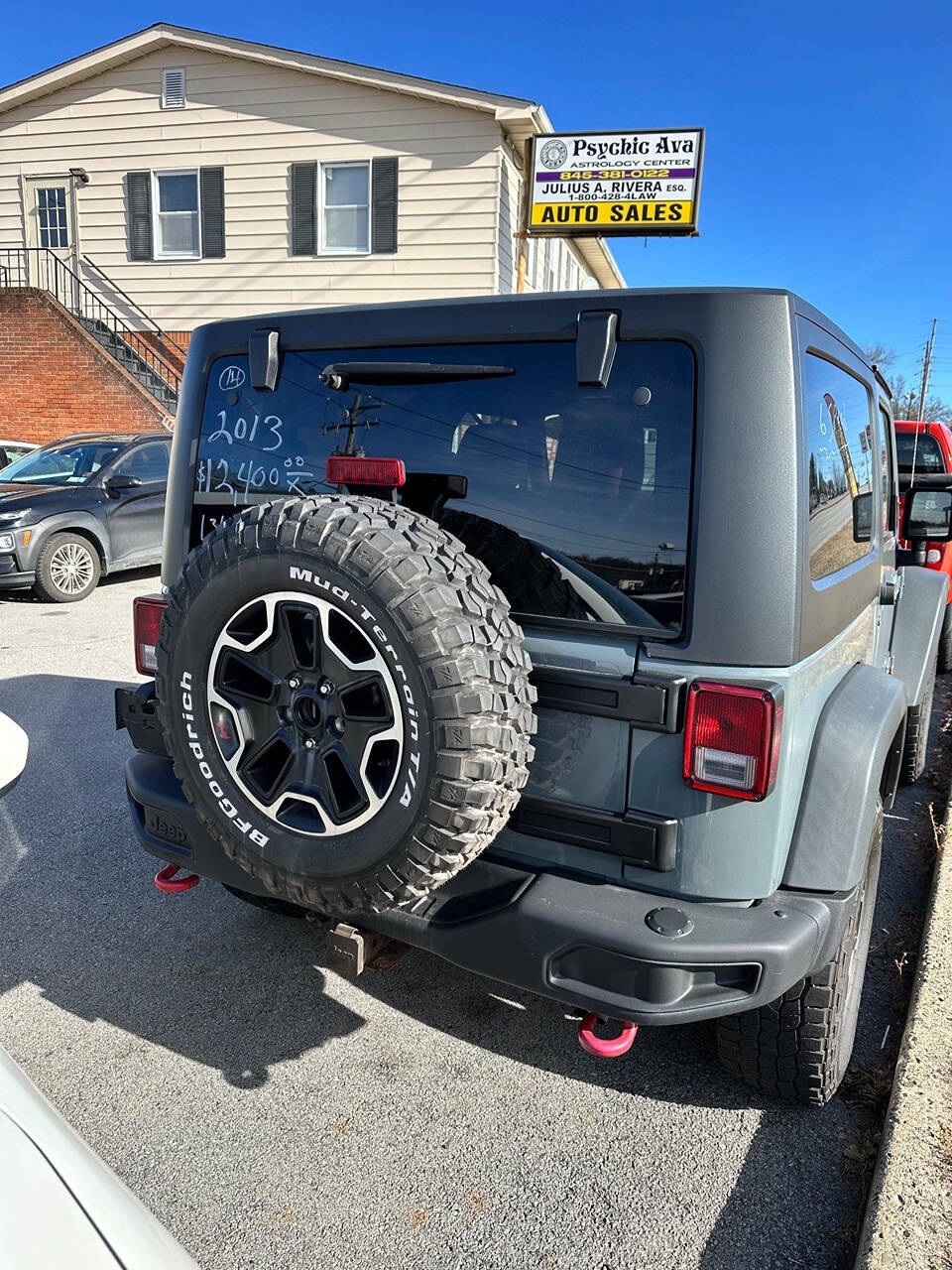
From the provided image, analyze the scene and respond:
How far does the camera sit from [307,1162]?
2.31 m

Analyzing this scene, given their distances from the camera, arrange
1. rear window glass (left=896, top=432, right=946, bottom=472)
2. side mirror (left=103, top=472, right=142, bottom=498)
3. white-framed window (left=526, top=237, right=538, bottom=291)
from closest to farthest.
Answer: rear window glass (left=896, top=432, right=946, bottom=472) → side mirror (left=103, top=472, right=142, bottom=498) → white-framed window (left=526, top=237, right=538, bottom=291)

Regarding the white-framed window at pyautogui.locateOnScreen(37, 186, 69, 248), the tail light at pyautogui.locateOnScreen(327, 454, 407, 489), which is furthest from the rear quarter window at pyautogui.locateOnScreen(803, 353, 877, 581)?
the white-framed window at pyautogui.locateOnScreen(37, 186, 69, 248)

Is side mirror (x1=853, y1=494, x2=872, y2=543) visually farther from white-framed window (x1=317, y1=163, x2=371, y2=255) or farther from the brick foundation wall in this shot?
the brick foundation wall

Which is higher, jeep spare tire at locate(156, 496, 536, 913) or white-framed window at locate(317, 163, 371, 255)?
white-framed window at locate(317, 163, 371, 255)

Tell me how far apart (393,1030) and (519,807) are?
1.02 meters

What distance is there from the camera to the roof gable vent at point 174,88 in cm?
1555

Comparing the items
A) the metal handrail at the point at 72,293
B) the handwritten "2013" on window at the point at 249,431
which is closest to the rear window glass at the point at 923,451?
the handwritten "2013" on window at the point at 249,431

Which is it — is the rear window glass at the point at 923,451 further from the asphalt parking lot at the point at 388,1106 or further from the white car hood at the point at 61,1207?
the white car hood at the point at 61,1207

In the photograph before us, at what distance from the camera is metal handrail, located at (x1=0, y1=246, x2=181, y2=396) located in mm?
16312

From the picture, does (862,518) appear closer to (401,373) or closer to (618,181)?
(401,373)

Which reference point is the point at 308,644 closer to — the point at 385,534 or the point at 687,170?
the point at 385,534

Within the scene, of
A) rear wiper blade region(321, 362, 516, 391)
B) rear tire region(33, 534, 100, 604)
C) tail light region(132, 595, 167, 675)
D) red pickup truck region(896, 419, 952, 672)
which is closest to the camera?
rear wiper blade region(321, 362, 516, 391)

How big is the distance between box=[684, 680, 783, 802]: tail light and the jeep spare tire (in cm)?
38

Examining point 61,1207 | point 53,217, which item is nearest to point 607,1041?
point 61,1207
